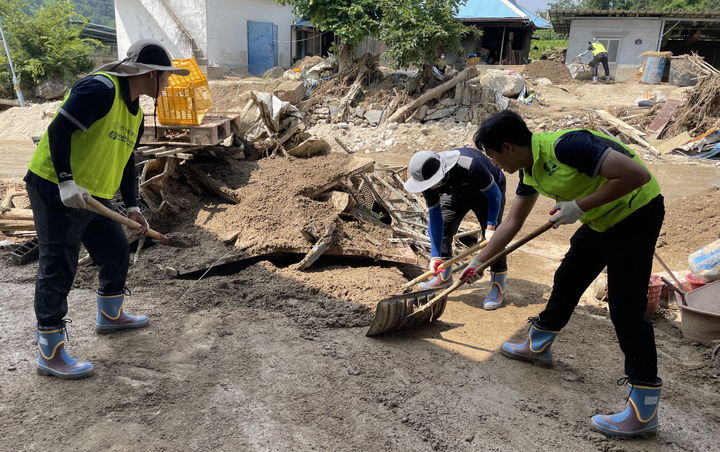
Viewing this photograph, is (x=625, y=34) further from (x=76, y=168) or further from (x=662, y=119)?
(x=76, y=168)

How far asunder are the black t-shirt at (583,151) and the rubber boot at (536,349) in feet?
4.08

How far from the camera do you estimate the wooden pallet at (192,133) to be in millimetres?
5422

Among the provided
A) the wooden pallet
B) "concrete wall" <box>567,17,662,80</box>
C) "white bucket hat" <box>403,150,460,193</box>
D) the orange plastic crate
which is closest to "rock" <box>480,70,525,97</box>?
"concrete wall" <box>567,17,662,80</box>

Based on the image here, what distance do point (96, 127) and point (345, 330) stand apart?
206cm

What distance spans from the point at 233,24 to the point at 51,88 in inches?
259

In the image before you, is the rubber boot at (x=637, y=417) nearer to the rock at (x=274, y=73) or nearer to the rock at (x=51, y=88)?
the rock at (x=274, y=73)

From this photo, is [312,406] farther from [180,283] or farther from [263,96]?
[263,96]

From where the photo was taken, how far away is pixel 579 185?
2.58 meters

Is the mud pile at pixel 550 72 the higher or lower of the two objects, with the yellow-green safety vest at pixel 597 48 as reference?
lower

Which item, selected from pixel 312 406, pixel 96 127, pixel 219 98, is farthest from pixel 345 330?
pixel 219 98

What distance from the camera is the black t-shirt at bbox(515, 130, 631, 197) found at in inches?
93.5

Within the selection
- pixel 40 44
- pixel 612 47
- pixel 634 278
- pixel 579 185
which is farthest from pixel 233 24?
pixel 634 278

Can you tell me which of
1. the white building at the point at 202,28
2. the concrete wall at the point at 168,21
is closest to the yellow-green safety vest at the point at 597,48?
the white building at the point at 202,28

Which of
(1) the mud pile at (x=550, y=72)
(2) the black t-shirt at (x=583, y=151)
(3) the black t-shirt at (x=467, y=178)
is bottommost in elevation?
(3) the black t-shirt at (x=467, y=178)
